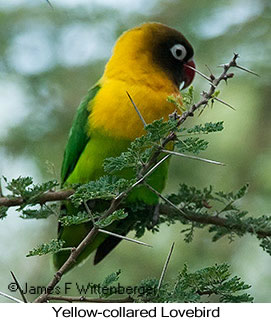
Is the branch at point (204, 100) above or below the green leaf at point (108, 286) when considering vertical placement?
above

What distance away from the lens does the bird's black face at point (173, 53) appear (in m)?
4.18

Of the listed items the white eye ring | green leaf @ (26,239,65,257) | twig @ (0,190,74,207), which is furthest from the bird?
green leaf @ (26,239,65,257)

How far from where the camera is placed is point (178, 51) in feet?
14.0

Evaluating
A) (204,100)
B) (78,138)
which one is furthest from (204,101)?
(78,138)

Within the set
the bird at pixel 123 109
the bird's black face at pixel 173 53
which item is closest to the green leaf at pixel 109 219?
the bird at pixel 123 109

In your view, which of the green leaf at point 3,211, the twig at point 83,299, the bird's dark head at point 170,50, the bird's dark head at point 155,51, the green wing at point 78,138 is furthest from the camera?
the bird's dark head at point 170,50

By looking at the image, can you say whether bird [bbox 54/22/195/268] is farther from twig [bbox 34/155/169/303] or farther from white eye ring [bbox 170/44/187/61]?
twig [bbox 34/155/169/303]

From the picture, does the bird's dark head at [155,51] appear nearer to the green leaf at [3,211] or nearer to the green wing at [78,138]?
the green wing at [78,138]

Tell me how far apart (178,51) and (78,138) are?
39.7 inches

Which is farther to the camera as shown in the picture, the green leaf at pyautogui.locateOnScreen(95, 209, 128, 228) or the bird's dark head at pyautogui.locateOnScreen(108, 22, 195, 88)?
the bird's dark head at pyautogui.locateOnScreen(108, 22, 195, 88)

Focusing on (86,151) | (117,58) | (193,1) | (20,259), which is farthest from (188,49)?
(20,259)

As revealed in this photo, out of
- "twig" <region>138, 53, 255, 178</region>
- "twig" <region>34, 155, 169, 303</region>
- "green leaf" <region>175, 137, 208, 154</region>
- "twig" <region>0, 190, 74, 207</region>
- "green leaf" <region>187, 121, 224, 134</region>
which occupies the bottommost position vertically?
"twig" <region>34, 155, 169, 303</region>

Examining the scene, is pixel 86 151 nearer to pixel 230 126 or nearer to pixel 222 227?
pixel 222 227

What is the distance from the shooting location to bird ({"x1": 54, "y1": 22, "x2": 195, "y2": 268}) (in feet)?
11.8
